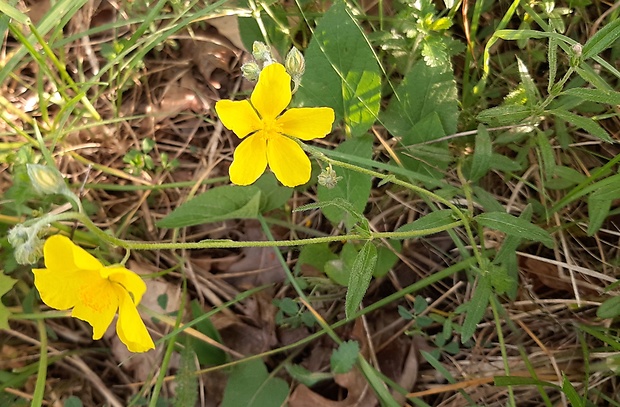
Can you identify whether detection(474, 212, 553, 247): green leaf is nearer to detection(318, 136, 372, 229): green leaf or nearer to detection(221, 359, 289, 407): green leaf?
detection(318, 136, 372, 229): green leaf

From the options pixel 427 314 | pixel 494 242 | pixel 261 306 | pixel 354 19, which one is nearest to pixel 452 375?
pixel 427 314

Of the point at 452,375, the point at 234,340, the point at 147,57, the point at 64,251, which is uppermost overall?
the point at 64,251

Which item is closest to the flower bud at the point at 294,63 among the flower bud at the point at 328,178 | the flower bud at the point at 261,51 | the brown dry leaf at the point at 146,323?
the flower bud at the point at 261,51

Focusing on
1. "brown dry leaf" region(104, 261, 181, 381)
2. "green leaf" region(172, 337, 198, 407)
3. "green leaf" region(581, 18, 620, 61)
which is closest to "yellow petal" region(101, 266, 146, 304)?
"green leaf" region(172, 337, 198, 407)

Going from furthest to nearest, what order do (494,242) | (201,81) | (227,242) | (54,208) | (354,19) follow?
(201,81) < (54,208) < (494,242) < (354,19) < (227,242)

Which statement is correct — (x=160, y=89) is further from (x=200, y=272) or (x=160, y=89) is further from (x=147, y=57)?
(x=200, y=272)

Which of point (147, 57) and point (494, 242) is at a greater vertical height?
point (147, 57)

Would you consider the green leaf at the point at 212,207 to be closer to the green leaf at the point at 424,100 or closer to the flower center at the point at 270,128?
the flower center at the point at 270,128
